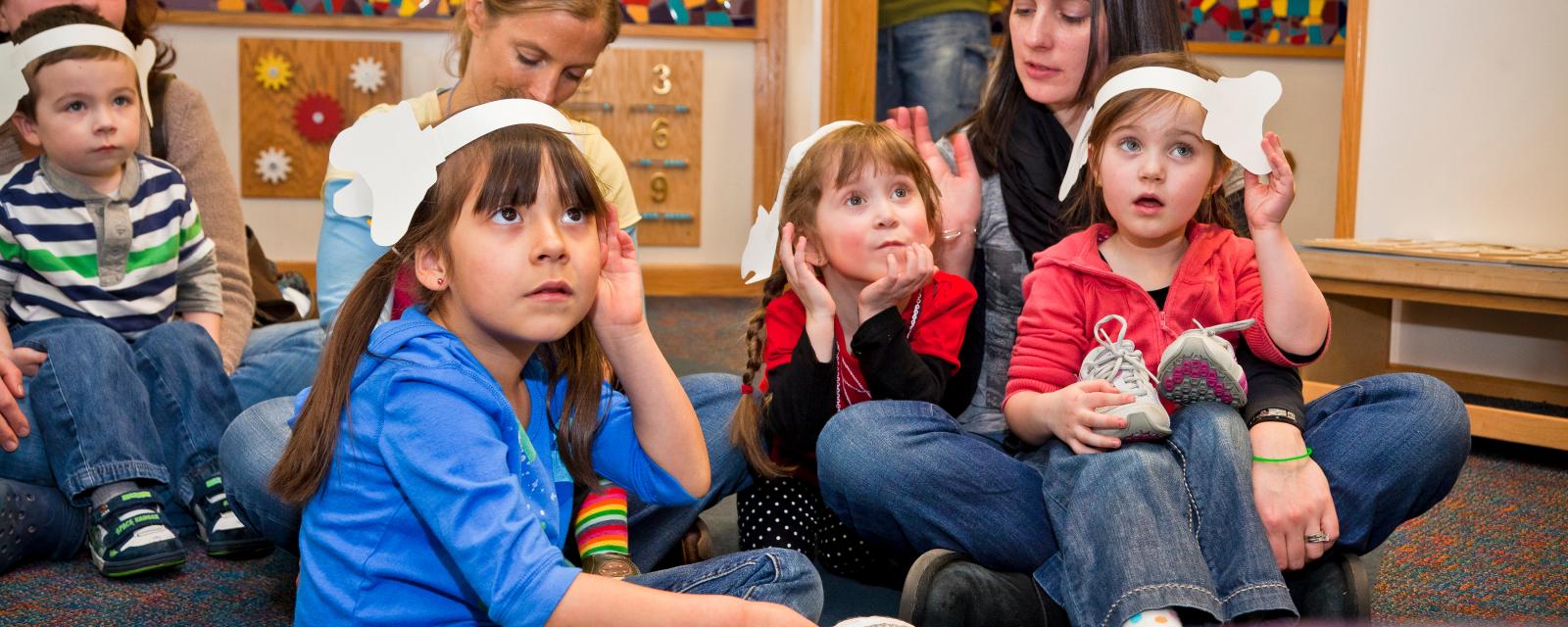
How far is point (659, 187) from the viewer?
→ 4379mm

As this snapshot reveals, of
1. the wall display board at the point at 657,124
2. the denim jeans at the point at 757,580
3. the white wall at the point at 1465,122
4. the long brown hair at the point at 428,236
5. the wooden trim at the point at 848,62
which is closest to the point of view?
the long brown hair at the point at 428,236

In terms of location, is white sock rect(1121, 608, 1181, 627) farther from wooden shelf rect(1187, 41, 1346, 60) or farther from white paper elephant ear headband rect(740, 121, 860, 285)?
wooden shelf rect(1187, 41, 1346, 60)

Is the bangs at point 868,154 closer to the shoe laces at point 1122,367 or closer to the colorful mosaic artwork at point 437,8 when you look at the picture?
the shoe laces at point 1122,367

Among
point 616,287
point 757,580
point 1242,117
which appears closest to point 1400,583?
point 1242,117

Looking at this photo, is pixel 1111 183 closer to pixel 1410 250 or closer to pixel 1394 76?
pixel 1410 250

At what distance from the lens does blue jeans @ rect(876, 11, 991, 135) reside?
3.54 meters

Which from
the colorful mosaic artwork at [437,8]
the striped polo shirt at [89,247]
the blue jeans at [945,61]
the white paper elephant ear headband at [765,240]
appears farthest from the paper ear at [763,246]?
the colorful mosaic artwork at [437,8]

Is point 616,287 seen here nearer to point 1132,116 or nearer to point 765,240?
point 765,240

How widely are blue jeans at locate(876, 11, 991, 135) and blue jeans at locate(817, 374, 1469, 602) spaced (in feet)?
7.22

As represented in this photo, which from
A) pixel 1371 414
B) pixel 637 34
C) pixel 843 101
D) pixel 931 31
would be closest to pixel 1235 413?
pixel 1371 414

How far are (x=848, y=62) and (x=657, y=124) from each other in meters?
0.75

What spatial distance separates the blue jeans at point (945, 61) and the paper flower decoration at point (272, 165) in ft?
6.21

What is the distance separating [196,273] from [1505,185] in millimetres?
2263

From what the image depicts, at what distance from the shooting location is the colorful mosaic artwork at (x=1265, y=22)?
14.5 ft
